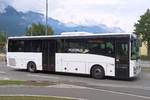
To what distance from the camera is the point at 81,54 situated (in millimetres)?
25000

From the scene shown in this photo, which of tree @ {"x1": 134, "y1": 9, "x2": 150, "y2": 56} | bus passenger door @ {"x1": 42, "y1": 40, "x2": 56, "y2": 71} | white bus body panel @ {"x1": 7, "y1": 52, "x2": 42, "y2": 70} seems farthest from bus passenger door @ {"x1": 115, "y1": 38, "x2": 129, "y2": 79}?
tree @ {"x1": 134, "y1": 9, "x2": 150, "y2": 56}

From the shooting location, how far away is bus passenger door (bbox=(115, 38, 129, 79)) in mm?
22969

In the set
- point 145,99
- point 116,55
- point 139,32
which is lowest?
point 145,99

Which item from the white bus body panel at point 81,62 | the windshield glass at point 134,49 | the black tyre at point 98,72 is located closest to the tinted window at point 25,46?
the white bus body panel at point 81,62

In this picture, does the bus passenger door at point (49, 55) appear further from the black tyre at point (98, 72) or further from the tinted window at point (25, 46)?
the black tyre at point (98, 72)

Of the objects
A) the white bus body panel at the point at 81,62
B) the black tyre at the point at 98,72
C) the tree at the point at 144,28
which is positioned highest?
the tree at the point at 144,28

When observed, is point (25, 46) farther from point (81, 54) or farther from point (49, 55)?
point (81, 54)

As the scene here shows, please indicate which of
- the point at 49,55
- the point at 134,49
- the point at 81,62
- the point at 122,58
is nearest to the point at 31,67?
the point at 49,55

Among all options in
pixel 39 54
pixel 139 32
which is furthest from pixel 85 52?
pixel 139 32

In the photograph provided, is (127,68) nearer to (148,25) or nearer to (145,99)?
(145,99)

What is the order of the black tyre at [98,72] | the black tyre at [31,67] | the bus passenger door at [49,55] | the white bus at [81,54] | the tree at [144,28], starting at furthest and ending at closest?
the tree at [144,28] → the black tyre at [31,67] → the bus passenger door at [49,55] → the black tyre at [98,72] → the white bus at [81,54]

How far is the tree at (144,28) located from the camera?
66.6 meters

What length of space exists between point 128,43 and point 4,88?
845cm

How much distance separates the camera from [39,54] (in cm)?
2731
